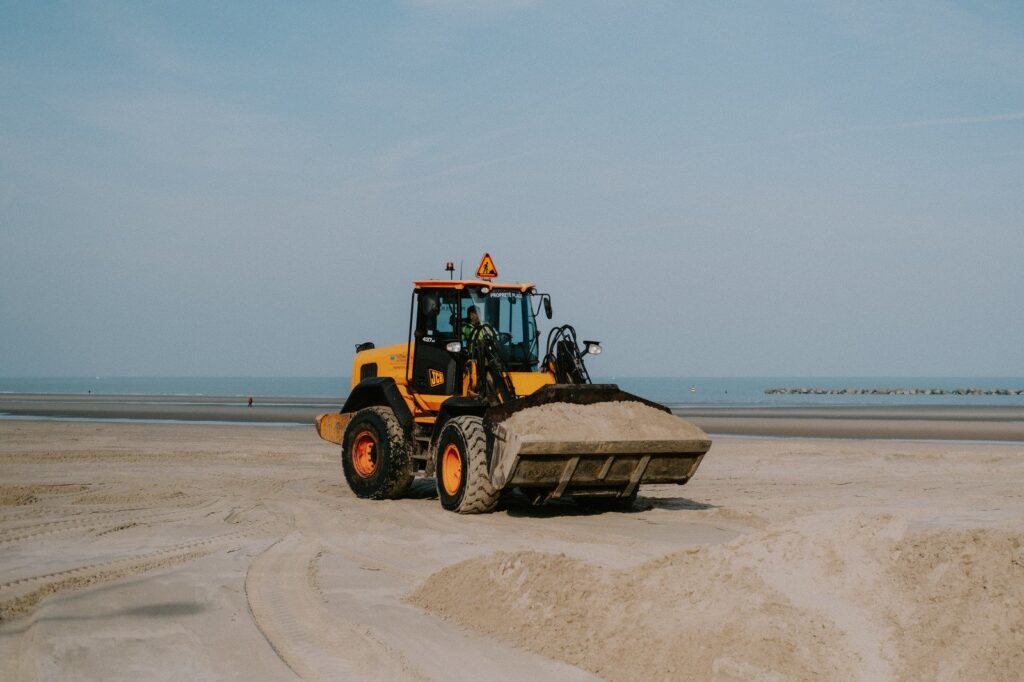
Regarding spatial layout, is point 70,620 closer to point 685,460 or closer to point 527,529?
point 527,529

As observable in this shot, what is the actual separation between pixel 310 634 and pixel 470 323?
7656 mm

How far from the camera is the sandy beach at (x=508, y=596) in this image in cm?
578

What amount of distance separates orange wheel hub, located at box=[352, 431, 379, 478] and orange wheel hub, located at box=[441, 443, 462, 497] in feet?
6.45

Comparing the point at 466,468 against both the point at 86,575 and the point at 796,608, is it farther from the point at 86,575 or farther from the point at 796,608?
the point at 796,608

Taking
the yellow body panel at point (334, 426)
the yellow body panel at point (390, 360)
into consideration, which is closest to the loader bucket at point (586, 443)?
the yellow body panel at point (390, 360)

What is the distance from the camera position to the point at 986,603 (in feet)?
19.0

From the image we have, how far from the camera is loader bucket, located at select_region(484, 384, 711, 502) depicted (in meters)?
11.7

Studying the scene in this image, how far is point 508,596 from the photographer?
23.7 ft

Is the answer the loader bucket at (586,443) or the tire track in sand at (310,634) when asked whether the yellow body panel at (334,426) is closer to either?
the loader bucket at (586,443)

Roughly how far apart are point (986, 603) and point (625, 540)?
5.16 metres

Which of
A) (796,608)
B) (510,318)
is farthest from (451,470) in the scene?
(796,608)

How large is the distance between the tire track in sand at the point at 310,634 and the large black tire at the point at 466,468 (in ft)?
11.6

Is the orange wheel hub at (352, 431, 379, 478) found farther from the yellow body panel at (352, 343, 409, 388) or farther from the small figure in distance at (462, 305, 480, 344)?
the small figure in distance at (462, 305, 480, 344)

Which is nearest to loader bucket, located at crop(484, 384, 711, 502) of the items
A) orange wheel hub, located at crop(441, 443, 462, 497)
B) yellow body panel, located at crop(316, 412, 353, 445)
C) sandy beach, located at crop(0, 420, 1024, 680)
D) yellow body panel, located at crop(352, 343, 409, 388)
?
sandy beach, located at crop(0, 420, 1024, 680)
